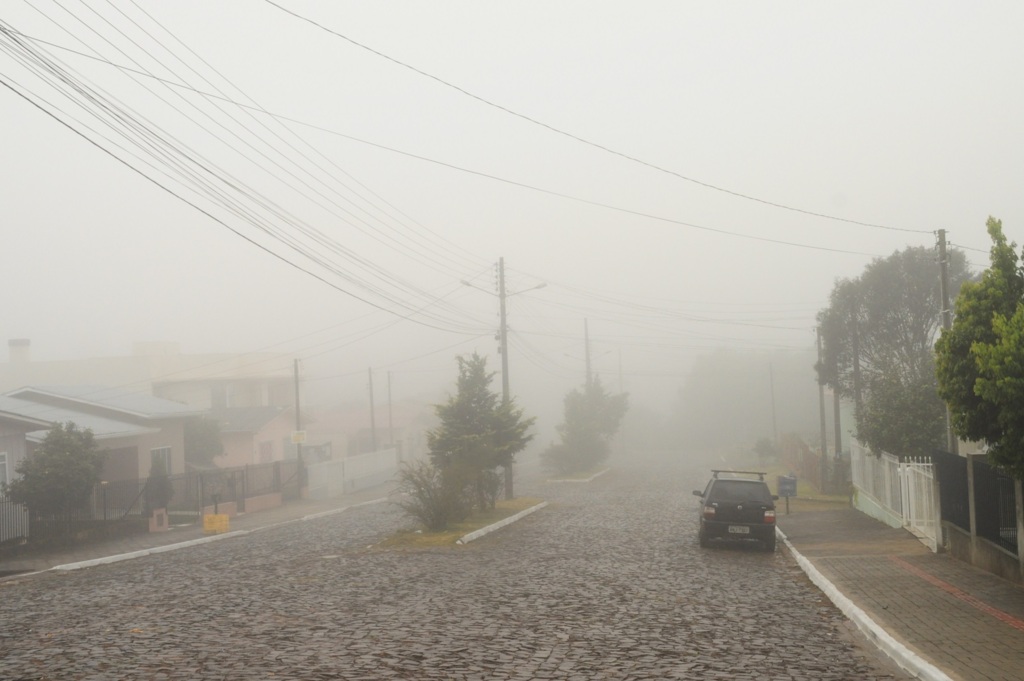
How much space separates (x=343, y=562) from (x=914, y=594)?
34.2 feet

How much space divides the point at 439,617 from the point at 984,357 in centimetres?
740

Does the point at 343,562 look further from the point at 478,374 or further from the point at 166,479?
the point at 166,479

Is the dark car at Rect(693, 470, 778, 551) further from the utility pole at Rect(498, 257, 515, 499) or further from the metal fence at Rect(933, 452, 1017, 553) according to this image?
the utility pole at Rect(498, 257, 515, 499)

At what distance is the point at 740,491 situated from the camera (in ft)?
68.5

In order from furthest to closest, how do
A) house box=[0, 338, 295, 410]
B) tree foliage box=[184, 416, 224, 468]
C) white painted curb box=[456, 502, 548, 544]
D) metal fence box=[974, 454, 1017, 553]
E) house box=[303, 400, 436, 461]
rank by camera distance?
house box=[303, 400, 436, 461] < house box=[0, 338, 295, 410] < tree foliage box=[184, 416, 224, 468] < white painted curb box=[456, 502, 548, 544] < metal fence box=[974, 454, 1017, 553]

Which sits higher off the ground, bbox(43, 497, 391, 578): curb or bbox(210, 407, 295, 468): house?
bbox(210, 407, 295, 468): house

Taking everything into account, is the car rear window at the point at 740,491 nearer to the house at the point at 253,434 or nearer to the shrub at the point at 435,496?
the shrub at the point at 435,496

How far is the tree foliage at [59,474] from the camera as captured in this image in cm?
2706

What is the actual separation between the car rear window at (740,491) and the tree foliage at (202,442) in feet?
110

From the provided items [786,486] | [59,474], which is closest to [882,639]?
[786,486]

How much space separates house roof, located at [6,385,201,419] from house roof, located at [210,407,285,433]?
9892 mm

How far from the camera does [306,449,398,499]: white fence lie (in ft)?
156

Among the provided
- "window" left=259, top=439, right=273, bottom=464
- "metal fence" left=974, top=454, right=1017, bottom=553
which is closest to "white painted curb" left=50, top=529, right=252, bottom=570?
"metal fence" left=974, top=454, right=1017, bottom=553

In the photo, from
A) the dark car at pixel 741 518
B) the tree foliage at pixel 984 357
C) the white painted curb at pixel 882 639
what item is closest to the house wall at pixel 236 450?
the dark car at pixel 741 518
